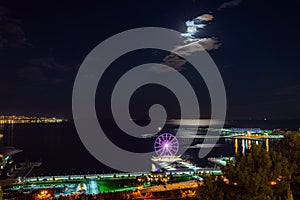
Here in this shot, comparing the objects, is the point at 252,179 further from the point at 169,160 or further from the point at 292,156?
the point at 169,160

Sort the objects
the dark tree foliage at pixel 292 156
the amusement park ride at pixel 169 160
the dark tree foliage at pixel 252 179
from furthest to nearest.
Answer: the amusement park ride at pixel 169 160, the dark tree foliage at pixel 292 156, the dark tree foliage at pixel 252 179

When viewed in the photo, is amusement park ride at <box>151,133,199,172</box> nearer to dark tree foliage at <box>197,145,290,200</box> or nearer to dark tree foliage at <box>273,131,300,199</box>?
dark tree foliage at <box>273,131,300,199</box>

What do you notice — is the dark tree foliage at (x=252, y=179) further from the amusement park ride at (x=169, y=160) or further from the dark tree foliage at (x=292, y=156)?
the amusement park ride at (x=169, y=160)

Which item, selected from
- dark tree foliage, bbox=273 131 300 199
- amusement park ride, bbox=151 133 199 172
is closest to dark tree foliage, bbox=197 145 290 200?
dark tree foliage, bbox=273 131 300 199

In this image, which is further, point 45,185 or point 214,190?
point 45,185

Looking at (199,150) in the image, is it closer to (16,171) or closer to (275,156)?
(16,171)

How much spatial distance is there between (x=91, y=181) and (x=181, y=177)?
588 cm

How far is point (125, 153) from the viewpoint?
1624 inches

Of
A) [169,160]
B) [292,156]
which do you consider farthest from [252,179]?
[169,160]

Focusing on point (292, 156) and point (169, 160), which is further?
point (169, 160)

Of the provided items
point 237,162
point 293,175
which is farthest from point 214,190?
point 293,175

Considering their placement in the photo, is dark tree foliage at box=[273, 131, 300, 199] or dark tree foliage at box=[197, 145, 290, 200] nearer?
dark tree foliage at box=[197, 145, 290, 200]

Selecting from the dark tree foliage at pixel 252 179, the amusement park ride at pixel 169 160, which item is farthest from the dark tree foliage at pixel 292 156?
the amusement park ride at pixel 169 160

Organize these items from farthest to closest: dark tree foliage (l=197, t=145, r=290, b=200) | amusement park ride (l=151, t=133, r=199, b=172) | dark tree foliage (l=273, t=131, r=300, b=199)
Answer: amusement park ride (l=151, t=133, r=199, b=172)
dark tree foliage (l=273, t=131, r=300, b=199)
dark tree foliage (l=197, t=145, r=290, b=200)
